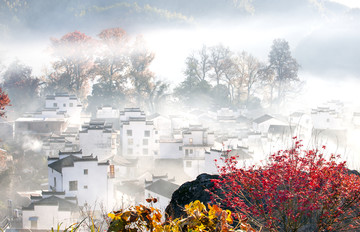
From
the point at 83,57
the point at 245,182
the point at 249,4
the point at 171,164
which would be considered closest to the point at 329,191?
the point at 245,182

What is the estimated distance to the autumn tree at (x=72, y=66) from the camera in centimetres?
3694

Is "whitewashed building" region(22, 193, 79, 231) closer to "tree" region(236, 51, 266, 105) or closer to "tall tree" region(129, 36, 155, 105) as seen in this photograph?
"tall tree" region(129, 36, 155, 105)

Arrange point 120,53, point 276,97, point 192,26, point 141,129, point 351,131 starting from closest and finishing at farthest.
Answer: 1. point 141,129
2. point 351,131
3. point 120,53
4. point 276,97
5. point 192,26

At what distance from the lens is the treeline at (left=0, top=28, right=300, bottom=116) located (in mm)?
36812

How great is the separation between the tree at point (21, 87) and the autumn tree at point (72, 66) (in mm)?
1751

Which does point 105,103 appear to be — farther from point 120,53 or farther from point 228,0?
point 228,0

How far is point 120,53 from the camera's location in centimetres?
3950

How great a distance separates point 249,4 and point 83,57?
50848 millimetres

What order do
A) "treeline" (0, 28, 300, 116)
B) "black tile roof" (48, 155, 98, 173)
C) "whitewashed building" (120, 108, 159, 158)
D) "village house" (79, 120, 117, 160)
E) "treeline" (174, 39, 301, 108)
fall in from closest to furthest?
"black tile roof" (48, 155, 98, 173), "village house" (79, 120, 117, 160), "whitewashed building" (120, 108, 159, 158), "treeline" (0, 28, 300, 116), "treeline" (174, 39, 301, 108)

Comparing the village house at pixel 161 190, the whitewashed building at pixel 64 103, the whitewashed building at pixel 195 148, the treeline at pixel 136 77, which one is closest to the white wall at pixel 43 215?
the village house at pixel 161 190

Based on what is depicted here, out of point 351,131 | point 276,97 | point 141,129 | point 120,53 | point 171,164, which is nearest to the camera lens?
point 171,164

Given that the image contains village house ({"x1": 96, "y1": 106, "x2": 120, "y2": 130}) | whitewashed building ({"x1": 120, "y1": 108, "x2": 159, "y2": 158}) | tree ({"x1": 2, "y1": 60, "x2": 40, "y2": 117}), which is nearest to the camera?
whitewashed building ({"x1": 120, "y1": 108, "x2": 159, "y2": 158})

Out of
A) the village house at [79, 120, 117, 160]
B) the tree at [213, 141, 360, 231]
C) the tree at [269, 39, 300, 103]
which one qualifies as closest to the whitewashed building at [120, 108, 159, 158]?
the village house at [79, 120, 117, 160]

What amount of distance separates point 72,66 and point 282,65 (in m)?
22.8
